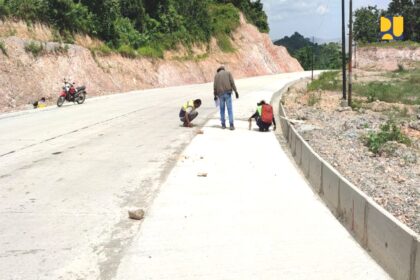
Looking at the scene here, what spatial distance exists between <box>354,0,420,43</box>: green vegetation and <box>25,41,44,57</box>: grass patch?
3929 inches

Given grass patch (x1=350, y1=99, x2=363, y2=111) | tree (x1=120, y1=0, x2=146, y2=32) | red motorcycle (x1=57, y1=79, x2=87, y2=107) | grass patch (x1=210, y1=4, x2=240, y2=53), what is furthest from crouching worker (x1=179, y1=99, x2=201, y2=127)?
grass patch (x1=210, y1=4, x2=240, y2=53)

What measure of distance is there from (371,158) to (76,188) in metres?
6.47

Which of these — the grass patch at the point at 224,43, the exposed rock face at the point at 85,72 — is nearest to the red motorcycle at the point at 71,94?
the exposed rock face at the point at 85,72

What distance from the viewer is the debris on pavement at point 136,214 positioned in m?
6.18

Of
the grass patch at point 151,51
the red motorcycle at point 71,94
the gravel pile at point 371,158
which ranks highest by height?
the grass patch at point 151,51

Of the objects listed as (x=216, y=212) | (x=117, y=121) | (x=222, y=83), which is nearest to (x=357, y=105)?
(x=222, y=83)

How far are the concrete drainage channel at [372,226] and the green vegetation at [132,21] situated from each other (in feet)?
86.4

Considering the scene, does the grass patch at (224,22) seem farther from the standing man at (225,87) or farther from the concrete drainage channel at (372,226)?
the concrete drainage channel at (372,226)

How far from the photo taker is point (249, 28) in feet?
241

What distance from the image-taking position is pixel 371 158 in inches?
415

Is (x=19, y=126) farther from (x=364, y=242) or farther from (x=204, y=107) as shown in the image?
(x=364, y=242)

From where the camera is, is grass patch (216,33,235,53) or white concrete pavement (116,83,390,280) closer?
white concrete pavement (116,83,390,280)

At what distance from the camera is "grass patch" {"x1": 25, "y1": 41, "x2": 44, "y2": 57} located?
27625 mm

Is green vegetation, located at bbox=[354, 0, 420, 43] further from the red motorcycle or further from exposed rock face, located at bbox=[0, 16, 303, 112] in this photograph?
the red motorcycle
